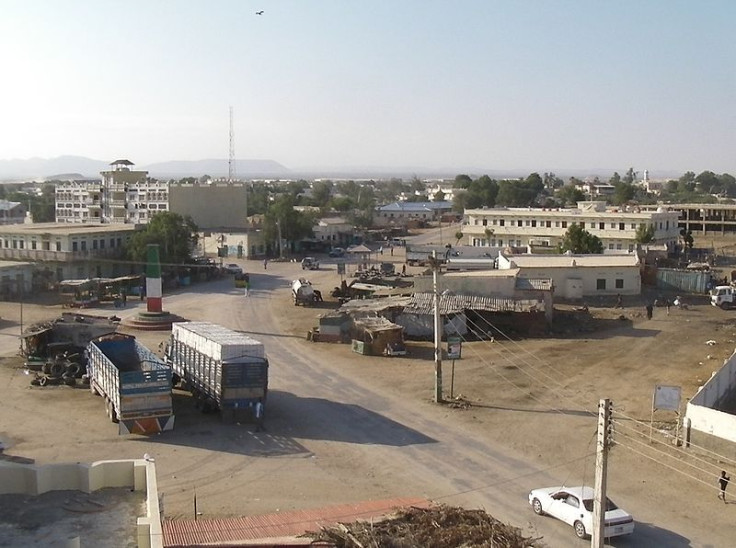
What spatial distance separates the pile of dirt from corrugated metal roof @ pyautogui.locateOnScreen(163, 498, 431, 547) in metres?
0.99

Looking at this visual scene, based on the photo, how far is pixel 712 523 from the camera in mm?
16234

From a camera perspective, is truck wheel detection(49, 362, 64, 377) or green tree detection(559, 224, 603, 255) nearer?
truck wheel detection(49, 362, 64, 377)

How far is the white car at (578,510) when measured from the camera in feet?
49.8

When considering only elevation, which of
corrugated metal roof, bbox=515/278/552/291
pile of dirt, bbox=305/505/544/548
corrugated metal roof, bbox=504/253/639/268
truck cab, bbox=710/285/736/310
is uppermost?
corrugated metal roof, bbox=504/253/639/268

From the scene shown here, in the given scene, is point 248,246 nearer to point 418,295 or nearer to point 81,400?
point 418,295

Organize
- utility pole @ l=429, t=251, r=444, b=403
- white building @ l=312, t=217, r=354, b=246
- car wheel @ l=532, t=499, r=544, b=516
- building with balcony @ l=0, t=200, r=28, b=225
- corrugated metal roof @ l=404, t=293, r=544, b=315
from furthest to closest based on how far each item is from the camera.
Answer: building with balcony @ l=0, t=200, r=28, b=225
white building @ l=312, t=217, r=354, b=246
corrugated metal roof @ l=404, t=293, r=544, b=315
utility pole @ l=429, t=251, r=444, b=403
car wheel @ l=532, t=499, r=544, b=516

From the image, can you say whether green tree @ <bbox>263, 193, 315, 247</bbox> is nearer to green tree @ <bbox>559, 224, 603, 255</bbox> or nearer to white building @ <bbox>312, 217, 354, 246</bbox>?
white building @ <bbox>312, 217, 354, 246</bbox>

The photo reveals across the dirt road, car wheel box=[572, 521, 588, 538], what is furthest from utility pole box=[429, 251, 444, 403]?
car wheel box=[572, 521, 588, 538]

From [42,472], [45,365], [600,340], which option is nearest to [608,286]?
[600,340]

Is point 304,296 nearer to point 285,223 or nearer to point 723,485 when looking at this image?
point 285,223

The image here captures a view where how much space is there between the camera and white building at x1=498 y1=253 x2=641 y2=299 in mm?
45656

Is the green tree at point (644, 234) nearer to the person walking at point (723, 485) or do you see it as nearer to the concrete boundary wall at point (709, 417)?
the concrete boundary wall at point (709, 417)

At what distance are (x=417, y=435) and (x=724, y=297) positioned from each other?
29.1m

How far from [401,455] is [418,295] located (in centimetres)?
1729
